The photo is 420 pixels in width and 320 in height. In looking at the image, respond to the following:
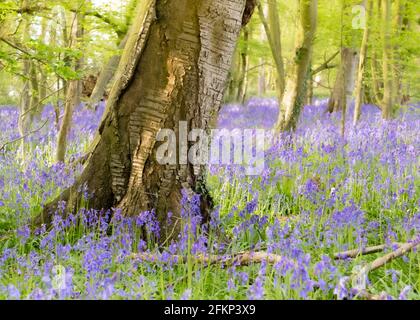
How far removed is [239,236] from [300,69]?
15.3 feet

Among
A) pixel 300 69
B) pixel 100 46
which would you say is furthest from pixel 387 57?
pixel 100 46

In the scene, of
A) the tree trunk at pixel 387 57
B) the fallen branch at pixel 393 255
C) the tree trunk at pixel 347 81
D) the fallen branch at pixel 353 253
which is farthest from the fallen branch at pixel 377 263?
the tree trunk at pixel 347 81

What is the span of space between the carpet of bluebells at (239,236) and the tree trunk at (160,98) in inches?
7.5

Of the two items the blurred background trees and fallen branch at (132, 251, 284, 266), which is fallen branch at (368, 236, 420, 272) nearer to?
fallen branch at (132, 251, 284, 266)

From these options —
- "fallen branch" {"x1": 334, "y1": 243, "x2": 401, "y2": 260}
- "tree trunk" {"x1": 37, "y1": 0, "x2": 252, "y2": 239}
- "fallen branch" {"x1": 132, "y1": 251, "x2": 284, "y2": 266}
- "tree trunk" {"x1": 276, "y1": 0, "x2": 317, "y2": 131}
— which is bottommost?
"fallen branch" {"x1": 132, "y1": 251, "x2": 284, "y2": 266}

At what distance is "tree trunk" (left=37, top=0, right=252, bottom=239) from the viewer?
385 centimetres

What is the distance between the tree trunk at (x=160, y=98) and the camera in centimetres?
385

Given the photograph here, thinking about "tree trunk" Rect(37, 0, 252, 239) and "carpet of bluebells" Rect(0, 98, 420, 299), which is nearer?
"carpet of bluebells" Rect(0, 98, 420, 299)

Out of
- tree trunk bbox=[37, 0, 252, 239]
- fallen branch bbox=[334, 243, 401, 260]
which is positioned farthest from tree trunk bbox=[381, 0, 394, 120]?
fallen branch bbox=[334, 243, 401, 260]

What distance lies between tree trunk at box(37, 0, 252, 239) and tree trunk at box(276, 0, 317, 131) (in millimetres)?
4212

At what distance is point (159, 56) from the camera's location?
12.8 ft
